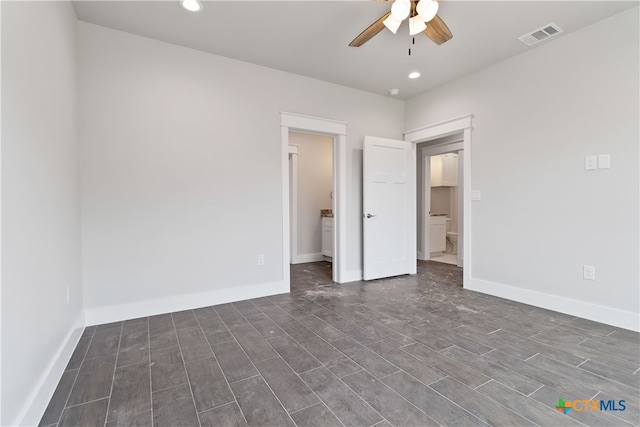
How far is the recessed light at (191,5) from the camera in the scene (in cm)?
235

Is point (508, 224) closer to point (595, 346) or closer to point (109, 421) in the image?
point (595, 346)

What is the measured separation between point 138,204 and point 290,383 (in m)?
2.19

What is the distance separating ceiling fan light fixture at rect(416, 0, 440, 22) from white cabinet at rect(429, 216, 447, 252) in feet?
14.8

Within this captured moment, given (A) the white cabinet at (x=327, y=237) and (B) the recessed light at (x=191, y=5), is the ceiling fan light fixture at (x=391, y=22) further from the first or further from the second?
(A) the white cabinet at (x=327, y=237)

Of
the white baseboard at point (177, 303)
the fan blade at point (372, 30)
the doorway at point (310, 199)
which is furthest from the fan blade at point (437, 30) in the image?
the doorway at point (310, 199)

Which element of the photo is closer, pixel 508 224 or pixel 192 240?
pixel 192 240

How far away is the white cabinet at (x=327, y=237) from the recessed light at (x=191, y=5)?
3749 millimetres

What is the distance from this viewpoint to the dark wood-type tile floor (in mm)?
1489

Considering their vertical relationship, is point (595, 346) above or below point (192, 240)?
below

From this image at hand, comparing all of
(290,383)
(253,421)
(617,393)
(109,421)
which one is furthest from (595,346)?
(109,421)

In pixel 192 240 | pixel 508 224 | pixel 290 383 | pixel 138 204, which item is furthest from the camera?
pixel 508 224

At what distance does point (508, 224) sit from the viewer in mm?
3361

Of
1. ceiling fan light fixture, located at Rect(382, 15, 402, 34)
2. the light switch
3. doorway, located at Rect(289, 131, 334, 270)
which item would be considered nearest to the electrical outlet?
the light switch

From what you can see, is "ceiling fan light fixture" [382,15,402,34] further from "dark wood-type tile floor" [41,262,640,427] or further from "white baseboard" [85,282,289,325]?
"white baseboard" [85,282,289,325]
